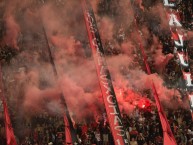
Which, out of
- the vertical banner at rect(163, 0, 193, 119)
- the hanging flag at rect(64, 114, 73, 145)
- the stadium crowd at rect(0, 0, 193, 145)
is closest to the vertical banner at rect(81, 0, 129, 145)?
the hanging flag at rect(64, 114, 73, 145)

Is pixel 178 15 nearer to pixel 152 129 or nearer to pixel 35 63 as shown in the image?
pixel 152 129

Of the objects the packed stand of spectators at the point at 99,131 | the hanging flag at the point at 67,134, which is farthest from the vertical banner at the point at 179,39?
the hanging flag at the point at 67,134

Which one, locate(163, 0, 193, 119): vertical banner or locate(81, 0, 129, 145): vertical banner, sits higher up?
locate(163, 0, 193, 119): vertical banner

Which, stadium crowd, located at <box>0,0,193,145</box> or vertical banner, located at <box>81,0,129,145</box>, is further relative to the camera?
stadium crowd, located at <box>0,0,193,145</box>

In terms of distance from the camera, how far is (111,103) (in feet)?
17.1

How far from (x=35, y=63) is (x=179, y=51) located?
11.4ft

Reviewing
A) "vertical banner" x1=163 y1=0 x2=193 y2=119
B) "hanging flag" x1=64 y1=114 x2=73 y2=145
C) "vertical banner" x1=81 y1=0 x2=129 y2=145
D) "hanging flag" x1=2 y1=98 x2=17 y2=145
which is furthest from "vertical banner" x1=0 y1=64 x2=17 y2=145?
"vertical banner" x1=163 y1=0 x2=193 y2=119

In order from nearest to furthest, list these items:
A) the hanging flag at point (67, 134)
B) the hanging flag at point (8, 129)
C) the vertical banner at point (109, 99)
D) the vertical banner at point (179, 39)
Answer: the vertical banner at point (109, 99)
the hanging flag at point (8, 129)
the hanging flag at point (67, 134)
the vertical banner at point (179, 39)

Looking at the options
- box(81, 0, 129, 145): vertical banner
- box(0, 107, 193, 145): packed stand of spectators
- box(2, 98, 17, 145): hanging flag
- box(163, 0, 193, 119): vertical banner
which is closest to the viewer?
box(81, 0, 129, 145): vertical banner

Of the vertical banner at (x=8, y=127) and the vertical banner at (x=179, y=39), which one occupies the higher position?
the vertical banner at (x=179, y=39)

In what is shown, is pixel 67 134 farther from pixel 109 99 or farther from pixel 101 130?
pixel 109 99

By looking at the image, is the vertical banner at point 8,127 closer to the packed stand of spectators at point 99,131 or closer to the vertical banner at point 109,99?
the packed stand of spectators at point 99,131

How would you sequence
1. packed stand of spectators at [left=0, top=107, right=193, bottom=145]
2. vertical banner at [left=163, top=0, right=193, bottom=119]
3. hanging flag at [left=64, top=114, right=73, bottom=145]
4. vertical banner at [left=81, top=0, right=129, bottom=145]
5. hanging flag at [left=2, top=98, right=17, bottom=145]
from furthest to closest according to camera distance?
vertical banner at [left=163, top=0, right=193, bottom=119]
packed stand of spectators at [left=0, top=107, right=193, bottom=145]
hanging flag at [left=64, top=114, right=73, bottom=145]
hanging flag at [left=2, top=98, right=17, bottom=145]
vertical banner at [left=81, top=0, right=129, bottom=145]

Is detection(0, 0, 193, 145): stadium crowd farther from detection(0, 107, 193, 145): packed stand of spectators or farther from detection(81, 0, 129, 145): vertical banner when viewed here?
detection(81, 0, 129, 145): vertical banner
